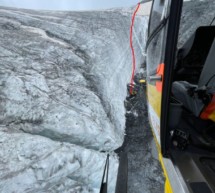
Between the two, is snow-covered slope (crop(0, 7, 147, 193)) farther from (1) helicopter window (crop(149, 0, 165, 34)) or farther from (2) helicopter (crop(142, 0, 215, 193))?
(1) helicopter window (crop(149, 0, 165, 34))

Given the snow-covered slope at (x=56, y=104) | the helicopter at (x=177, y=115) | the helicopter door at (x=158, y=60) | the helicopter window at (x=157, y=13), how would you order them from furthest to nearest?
1. the snow-covered slope at (x=56, y=104)
2. the helicopter window at (x=157, y=13)
3. the helicopter door at (x=158, y=60)
4. the helicopter at (x=177, y=115)

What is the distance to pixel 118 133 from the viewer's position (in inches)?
93.0

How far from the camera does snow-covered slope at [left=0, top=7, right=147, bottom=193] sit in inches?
64.4

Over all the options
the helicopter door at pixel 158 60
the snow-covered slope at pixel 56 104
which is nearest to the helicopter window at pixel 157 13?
the helicopter door at pixel 158 60

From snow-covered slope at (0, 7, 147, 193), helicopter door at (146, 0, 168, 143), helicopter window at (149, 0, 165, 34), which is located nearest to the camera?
helicopter door at (146, 0, 168, 143)

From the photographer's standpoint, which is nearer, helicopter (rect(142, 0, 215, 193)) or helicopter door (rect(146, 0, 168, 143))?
helicopter (rect(142, 0, 215, 193))

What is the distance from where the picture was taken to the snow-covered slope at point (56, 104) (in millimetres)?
1636

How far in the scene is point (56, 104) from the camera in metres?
2.09

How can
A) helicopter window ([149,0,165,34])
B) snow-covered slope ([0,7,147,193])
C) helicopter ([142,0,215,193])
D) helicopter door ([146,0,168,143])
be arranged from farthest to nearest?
snow-covered slope ([0,7,147,193]) < helicopter window ([149,0,165,34]) < helicopter door ([146,0,168,143]) < helicopter ([142,0,215,193])

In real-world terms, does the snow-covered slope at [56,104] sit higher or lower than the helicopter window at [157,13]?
lower

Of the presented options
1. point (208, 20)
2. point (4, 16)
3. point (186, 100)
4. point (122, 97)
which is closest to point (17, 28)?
point (4, 16)

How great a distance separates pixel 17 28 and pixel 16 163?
2.20m

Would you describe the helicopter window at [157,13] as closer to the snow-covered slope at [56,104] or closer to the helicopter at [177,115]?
the helicopter at [177,115]

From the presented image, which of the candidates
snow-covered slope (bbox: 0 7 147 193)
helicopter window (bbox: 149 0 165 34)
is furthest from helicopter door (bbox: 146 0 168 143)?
snow-covered slope (bbox: 0 7 147 193)
